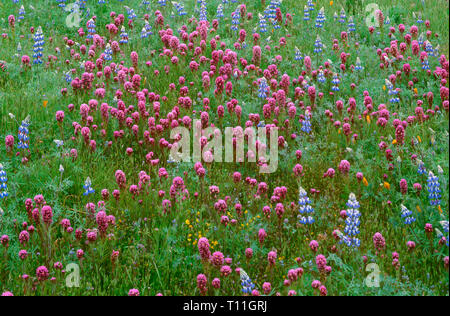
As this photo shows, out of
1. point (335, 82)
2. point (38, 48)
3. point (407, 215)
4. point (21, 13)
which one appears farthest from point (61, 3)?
point (407, 215)

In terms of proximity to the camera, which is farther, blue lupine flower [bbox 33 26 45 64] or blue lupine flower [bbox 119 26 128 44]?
blue lupine flower [bbox 119 26 128 44]

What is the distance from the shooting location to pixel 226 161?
22.5 ft

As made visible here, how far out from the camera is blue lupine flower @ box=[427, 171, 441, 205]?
572 cm

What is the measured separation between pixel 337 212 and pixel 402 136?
1.32 meters

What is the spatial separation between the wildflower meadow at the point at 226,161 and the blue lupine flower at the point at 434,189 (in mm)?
22

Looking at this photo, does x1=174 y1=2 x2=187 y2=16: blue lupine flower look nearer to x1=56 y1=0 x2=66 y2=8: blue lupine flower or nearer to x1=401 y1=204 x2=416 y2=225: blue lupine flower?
x1=56 y1=0 x2=66 y2=8: blue lupine flower

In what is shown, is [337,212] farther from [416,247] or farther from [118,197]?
[118,197]

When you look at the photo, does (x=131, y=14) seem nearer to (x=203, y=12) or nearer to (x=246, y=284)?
(x=203, y=12)

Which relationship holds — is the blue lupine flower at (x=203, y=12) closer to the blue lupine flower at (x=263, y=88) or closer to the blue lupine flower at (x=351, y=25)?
the blue lupine flower at (x=351, y=25)

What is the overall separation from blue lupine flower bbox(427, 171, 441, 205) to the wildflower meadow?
0.07 feet

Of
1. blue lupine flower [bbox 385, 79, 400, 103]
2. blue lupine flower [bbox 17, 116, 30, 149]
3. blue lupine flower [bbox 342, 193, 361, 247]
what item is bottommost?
blue lupine flower [bbox 342, 193, 361, 247]

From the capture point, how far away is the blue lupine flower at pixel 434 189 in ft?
18.8

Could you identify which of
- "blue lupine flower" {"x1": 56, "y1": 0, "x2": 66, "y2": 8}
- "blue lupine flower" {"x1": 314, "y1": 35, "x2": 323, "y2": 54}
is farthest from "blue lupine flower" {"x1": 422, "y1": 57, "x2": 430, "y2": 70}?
"blue lupine flower" {"x1": 56, "y1": 0, "x2": 66, "y2": 8}

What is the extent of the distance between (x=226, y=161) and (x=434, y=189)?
2381 mm
